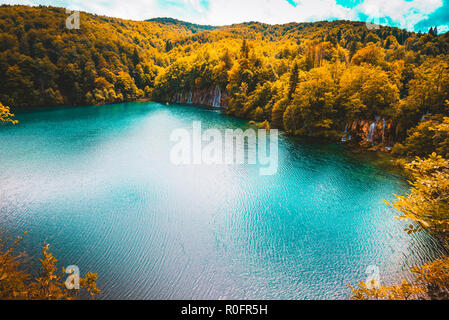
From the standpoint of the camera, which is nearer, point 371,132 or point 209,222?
point 209,222

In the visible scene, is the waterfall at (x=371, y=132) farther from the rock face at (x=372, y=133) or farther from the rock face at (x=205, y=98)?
the rock face at (x=205, y=98)

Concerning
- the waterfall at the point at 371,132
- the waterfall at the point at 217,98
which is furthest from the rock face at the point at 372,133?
the waterfall at the point at 217,98

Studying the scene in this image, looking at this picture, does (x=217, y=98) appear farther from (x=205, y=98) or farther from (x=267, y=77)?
(x=267, y=77)

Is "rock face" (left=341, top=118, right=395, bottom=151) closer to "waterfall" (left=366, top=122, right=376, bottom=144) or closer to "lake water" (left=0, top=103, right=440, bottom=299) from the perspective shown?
"waterfall" (left=366, top=122, right=376, bottom=144)

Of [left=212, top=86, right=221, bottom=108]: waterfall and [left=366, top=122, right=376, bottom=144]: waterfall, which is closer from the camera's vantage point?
[left=366, top=122, right=376, bottom=144]: waterfall

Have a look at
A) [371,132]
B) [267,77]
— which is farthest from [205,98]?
[371,132]

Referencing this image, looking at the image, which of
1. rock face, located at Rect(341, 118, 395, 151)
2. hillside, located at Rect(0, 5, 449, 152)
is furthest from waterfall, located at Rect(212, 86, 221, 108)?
rock face, located at Rect(341, 118, 395, 151)
